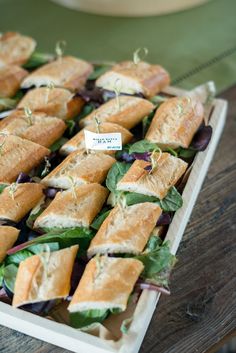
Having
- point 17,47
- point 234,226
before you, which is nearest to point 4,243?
point 234,226

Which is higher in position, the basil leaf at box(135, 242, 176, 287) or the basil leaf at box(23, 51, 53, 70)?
the basil leaf at box(23, 51, 53, 70)

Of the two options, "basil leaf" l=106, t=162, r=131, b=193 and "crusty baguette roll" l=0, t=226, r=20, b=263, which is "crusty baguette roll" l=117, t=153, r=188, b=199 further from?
"crusty baguette roll" l=0, t=226, r=20, b=263

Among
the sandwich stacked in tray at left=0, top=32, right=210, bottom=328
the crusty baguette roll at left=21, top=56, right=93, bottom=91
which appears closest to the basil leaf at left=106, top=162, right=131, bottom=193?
the sandwich stacked in tray at left=0, top=32, right=210, bottom=328

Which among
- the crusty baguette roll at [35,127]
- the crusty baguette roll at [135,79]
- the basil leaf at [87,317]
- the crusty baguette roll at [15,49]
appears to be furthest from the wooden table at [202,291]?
the crusty baguette roll at [15,49]

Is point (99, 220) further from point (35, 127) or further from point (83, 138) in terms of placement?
point (35, 127)

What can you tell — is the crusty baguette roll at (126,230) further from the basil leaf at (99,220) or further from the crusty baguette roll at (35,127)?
the crusty baguette roll at (35,127)

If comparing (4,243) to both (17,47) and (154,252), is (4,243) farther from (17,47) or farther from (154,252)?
(17,47)
